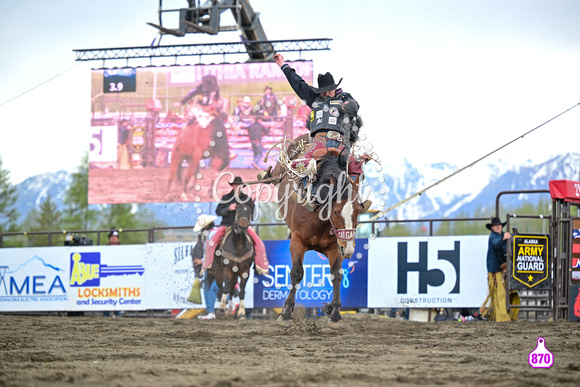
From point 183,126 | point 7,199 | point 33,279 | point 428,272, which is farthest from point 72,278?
point 7,199

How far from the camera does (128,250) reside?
16891 mm

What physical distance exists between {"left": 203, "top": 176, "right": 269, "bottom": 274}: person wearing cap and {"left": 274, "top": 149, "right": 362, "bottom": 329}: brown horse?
17.8ft

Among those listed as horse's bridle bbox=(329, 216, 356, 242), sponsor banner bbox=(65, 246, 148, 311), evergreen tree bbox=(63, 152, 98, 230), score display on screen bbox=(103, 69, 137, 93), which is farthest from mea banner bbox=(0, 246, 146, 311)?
evergreen tree bbox=(63, 152, 98, 230)

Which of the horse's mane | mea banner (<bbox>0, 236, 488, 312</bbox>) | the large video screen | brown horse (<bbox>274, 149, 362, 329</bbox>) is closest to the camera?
brown horse (<bbox>274, 149, 362, 329</bbox>)

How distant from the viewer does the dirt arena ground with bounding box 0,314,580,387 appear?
14.4 feet

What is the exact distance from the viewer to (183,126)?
23.7 m

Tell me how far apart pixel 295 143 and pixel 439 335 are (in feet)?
10.8

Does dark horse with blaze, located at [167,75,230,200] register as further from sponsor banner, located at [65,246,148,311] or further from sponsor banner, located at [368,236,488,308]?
sponsor banner, located at [368,236,488,308]

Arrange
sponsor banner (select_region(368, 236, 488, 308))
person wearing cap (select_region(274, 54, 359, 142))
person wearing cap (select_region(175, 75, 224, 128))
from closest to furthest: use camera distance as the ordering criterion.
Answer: person wearing cap (select_region(274, 54, 359, 142)) < sponsor banner (select_region(368, 236, 488, 308)) < person wearing cap (select_region(175, 75, 224, 128))

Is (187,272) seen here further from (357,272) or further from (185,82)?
(185,82)

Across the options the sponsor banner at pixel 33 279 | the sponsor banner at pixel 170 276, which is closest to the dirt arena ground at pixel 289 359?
the sponsor banner at pixel 170 276

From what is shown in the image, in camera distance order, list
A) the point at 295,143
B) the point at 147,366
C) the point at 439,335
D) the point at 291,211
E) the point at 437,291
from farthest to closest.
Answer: the point at 437,291 < the point at 295,143 < the point at 291,211 < the point at 439,335 < the point at 147,366

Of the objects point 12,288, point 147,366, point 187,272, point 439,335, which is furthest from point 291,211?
point 12,288

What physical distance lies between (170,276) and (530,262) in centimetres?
782
